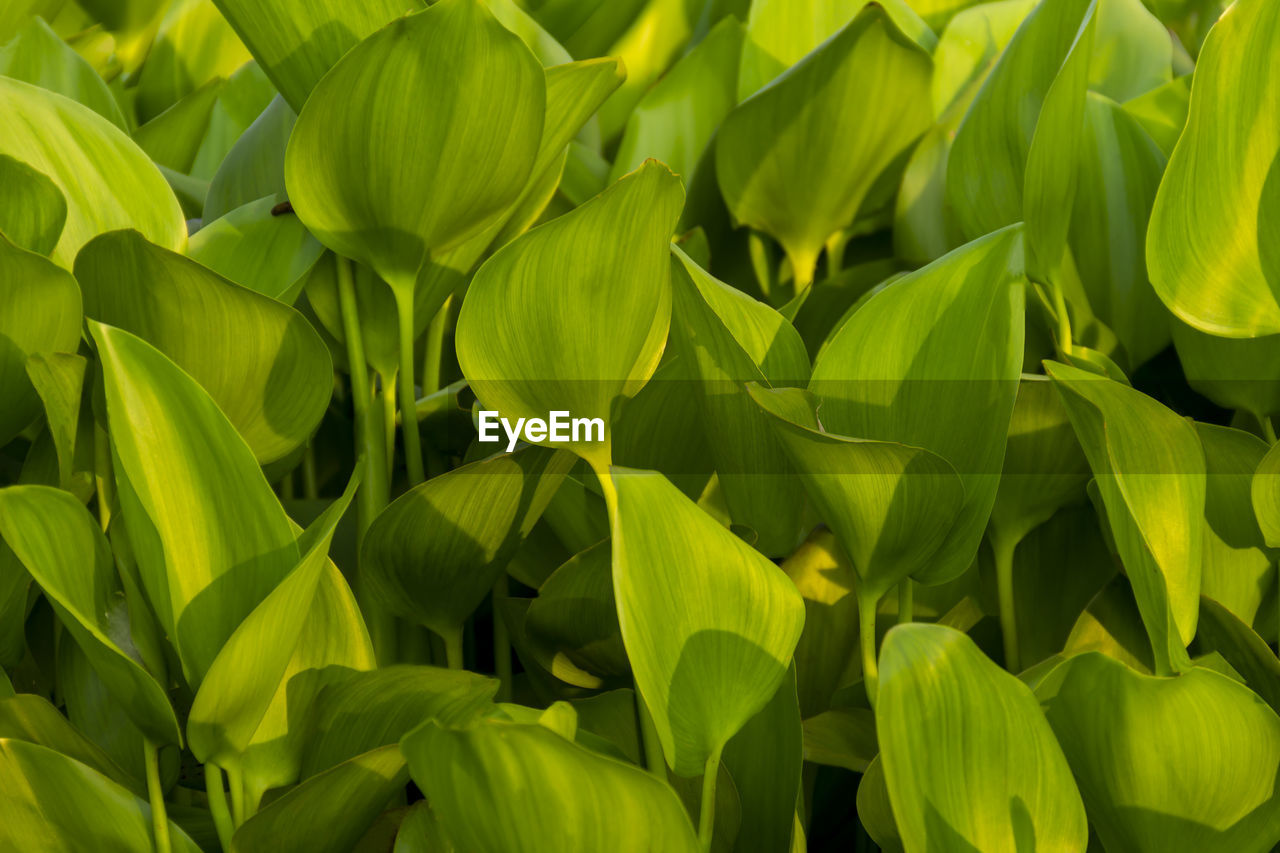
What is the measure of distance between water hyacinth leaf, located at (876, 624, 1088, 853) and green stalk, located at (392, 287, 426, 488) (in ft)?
0.69

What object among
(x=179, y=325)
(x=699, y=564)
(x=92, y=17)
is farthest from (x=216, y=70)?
(x=699, y=564)

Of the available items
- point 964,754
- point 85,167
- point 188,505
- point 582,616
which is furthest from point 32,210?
point 964,754

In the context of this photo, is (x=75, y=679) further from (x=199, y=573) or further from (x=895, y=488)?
(x=895, y=488)

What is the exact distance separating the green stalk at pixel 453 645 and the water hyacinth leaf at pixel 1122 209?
305 mm

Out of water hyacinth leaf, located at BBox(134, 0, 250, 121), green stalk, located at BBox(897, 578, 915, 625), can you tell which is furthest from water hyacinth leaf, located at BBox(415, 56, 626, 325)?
water hyacinth leaf, located at BBox(134, 0, 250, 121)

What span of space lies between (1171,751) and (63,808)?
34 cm

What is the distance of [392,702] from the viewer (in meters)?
0.40

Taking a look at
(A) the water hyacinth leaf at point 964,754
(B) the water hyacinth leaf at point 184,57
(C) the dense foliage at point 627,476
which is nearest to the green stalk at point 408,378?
(C) the dense foliage at point 627,476

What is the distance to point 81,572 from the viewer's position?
1.24ft

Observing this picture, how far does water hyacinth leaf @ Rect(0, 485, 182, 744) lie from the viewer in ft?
1.14

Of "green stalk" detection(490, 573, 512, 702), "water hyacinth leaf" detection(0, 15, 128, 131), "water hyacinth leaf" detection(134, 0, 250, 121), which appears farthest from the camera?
"water hyacinth leaf" detection(134, 0, 250, 121)

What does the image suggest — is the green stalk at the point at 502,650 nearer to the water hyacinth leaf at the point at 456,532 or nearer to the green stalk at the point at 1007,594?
the water hyacinth leaf at the point at 456,532

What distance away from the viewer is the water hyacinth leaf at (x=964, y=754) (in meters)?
0.33

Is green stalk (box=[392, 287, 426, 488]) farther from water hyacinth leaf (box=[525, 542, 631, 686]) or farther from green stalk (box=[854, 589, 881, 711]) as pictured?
green stalk (box=[854, 589, 881, 711])
